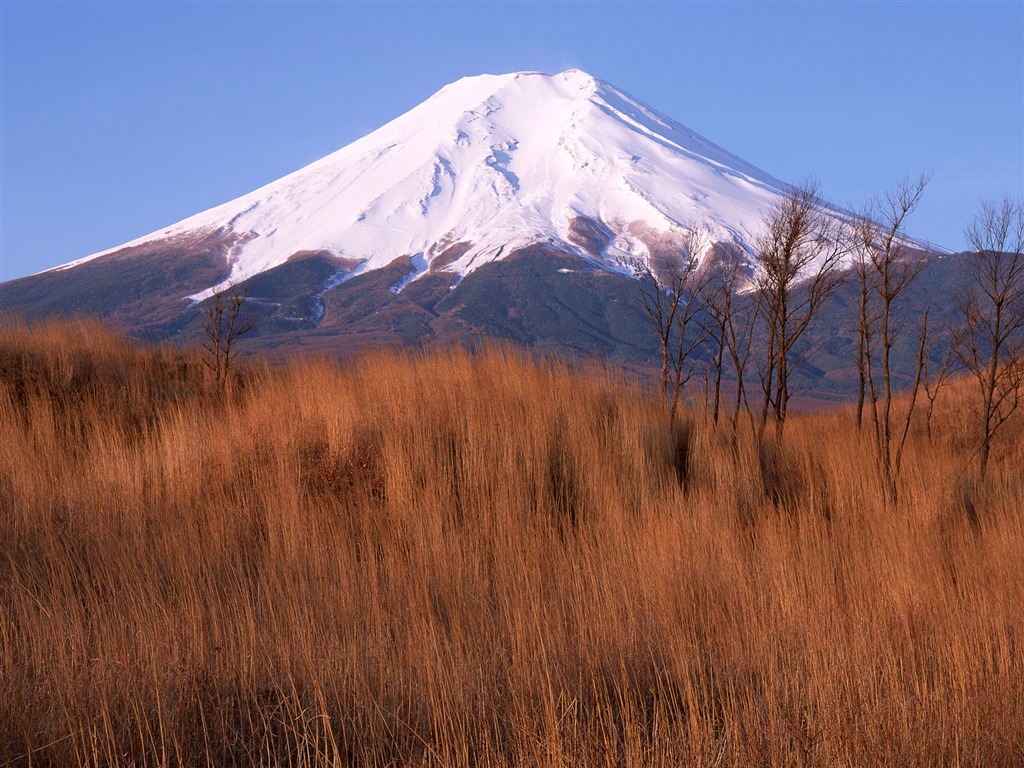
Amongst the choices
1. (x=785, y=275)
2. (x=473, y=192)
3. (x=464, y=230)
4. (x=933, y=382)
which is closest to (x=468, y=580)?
(x=785, y=275)

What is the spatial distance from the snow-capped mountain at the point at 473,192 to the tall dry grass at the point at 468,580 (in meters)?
127

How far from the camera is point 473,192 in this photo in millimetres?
152250

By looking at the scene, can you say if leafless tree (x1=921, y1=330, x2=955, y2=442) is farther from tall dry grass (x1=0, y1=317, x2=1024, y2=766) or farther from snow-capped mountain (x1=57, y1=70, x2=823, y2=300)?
snow-capped mountain (x1=57, y1=70, x2=823, y2=300)

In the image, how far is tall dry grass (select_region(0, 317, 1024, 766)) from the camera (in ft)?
8.74

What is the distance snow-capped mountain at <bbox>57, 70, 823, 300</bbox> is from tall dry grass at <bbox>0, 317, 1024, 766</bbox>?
127316 mm

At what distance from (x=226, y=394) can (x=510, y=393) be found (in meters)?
3.15

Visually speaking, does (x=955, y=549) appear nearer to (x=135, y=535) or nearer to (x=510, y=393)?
(x=510, y=393)

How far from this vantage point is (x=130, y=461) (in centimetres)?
647

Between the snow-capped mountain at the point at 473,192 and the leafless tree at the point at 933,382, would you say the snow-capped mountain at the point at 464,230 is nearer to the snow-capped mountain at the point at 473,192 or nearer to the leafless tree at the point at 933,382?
the snow-capped mountain at the point at 473,192

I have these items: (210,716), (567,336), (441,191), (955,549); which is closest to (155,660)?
(210,716)

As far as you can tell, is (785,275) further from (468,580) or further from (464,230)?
(464,230)

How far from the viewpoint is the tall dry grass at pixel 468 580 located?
2.66m

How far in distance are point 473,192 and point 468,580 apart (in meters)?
152

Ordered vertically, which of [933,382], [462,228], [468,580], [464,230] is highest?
[462,228]
